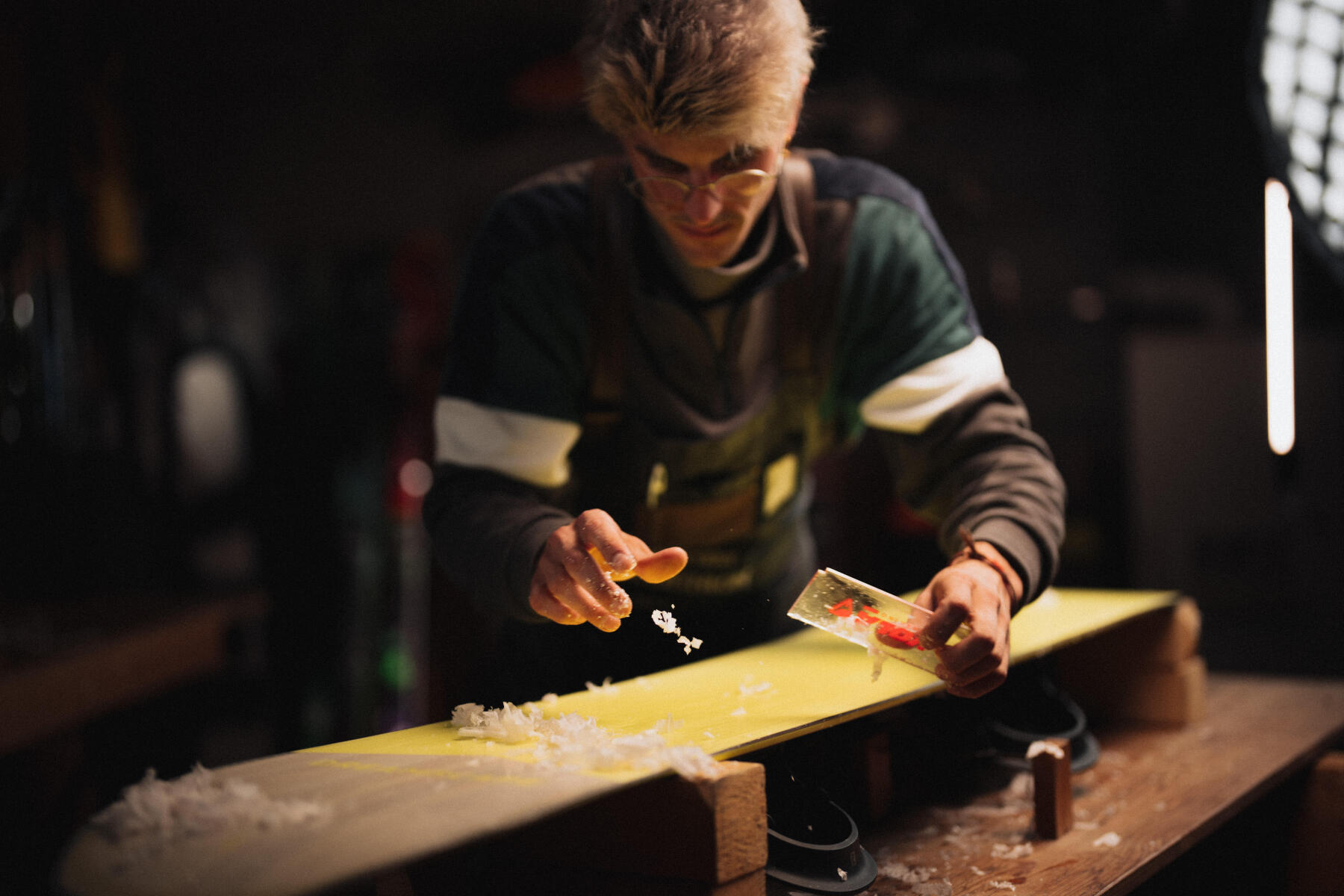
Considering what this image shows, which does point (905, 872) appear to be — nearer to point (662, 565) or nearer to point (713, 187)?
point (662, 565)

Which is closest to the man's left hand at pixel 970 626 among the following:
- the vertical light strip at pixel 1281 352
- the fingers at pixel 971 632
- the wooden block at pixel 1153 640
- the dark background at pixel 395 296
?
the fingers at pixel 971 632

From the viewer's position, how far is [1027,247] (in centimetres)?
444

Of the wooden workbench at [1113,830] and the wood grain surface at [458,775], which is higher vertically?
the wood grain surface at [458,775]

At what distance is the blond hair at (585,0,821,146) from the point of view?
1222 mm

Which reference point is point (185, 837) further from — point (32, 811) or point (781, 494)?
point (32, 811)

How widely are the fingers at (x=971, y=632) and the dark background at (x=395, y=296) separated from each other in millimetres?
1902

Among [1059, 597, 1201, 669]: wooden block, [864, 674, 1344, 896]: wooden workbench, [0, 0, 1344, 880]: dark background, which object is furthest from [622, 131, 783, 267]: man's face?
[0, 0, 1344, 880]: dark background

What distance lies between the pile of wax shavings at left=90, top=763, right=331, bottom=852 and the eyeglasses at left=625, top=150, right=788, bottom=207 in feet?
2.70

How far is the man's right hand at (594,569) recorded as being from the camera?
1.14m

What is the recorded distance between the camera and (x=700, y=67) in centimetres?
121

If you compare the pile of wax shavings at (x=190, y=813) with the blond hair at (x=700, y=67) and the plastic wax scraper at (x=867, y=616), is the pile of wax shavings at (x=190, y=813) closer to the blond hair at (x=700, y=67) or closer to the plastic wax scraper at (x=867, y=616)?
the plastic wax scraper at (x=867, y=616)

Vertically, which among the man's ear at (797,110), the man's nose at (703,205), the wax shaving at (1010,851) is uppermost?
the man's ear at (797,110)

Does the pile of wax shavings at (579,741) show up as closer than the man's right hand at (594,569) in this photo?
Yes

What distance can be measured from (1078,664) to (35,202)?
300 cm
